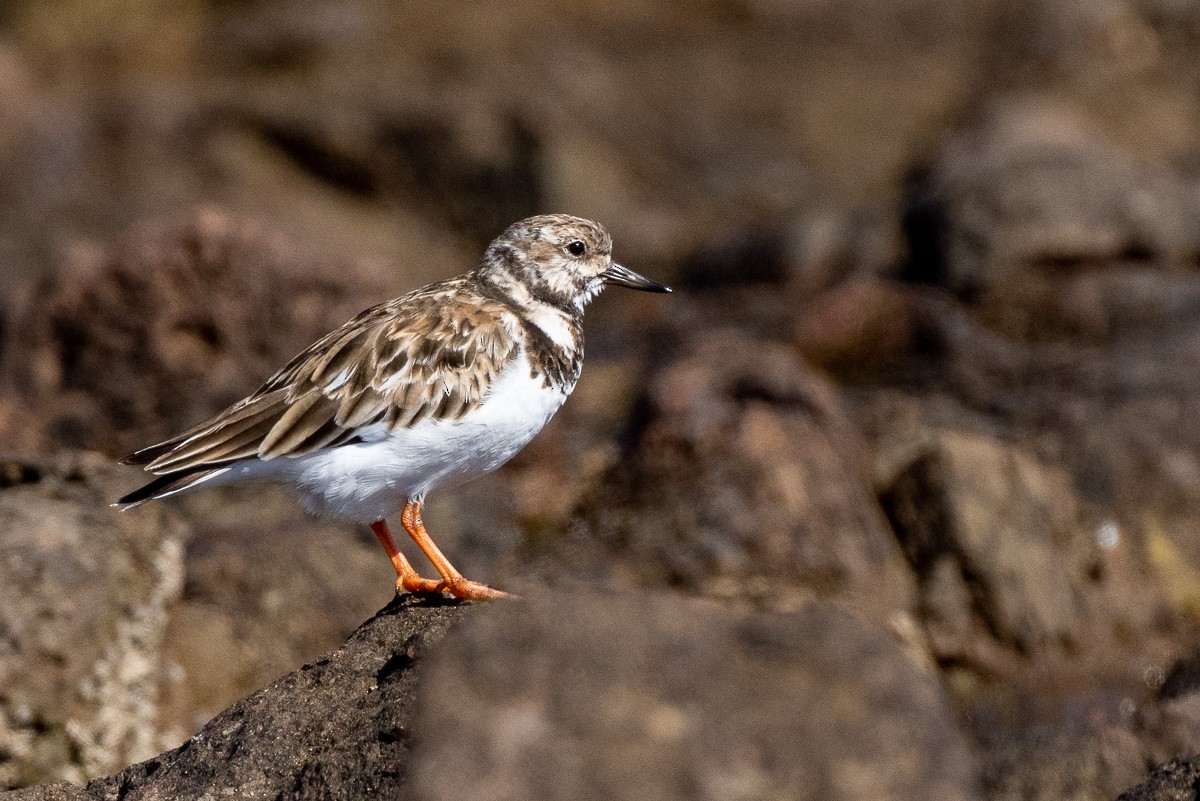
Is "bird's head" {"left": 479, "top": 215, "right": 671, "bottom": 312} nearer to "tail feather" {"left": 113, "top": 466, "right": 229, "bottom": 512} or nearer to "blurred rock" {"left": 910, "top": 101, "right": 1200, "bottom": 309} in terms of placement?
"tail feather" {"left": 113, "top": 466, "right": 229, "bottom": 512}

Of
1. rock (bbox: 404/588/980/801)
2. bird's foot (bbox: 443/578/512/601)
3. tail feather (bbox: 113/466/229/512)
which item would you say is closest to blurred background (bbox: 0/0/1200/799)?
rock (bbox: 404/588/980/801)

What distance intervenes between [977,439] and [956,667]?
63.3 inches

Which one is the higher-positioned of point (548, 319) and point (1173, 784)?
point (1173, 784)

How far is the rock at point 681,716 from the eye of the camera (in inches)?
106

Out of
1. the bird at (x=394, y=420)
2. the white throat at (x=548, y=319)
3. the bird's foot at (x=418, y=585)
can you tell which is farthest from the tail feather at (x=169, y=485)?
the white throat at (x=548, y=319)

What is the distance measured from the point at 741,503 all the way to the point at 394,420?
12.7 feet

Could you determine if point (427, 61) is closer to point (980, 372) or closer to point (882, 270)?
point (882, 270)

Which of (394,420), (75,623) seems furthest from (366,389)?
(75,623)

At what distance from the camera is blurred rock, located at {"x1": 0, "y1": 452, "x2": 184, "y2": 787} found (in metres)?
A: 6.15

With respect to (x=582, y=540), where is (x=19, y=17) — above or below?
below

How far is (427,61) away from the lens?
21094mm

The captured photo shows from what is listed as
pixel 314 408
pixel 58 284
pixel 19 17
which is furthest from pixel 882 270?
pixel 19 17

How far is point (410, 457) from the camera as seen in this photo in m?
5.55

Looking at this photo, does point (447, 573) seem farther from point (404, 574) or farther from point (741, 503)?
point (741, 503)
